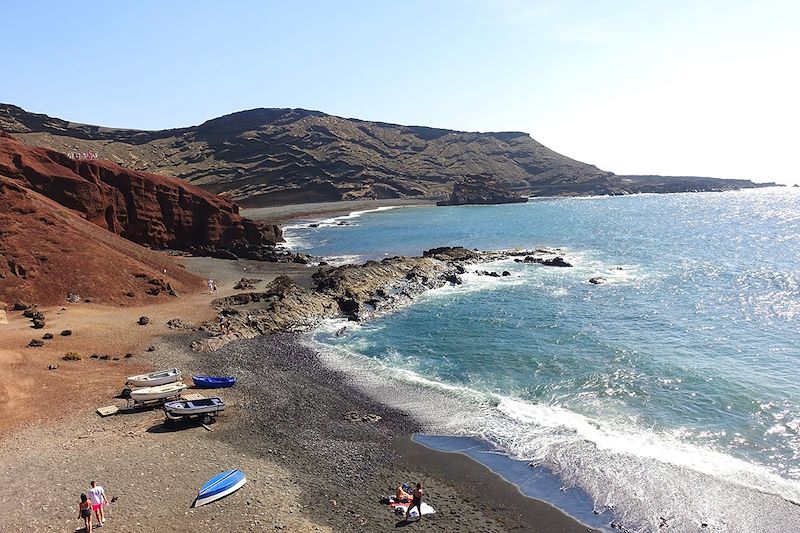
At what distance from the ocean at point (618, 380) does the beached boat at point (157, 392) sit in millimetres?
11164

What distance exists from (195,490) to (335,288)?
115 feet

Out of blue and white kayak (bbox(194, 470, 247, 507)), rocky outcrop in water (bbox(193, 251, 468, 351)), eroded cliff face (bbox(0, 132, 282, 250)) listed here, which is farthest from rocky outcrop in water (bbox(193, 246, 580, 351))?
eroded cliff face (bbox(0, 132, 282, 250))

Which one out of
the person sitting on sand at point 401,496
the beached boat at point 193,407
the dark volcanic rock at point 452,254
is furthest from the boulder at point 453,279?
the person sitting on sand at point 401,496

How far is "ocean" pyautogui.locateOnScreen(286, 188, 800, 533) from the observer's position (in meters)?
22.2

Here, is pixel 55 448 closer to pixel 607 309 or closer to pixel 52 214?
pixel 52 214

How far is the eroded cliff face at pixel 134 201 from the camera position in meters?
60.7

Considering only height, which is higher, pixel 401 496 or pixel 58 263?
pixel 58 263

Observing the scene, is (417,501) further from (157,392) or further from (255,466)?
(157,392)

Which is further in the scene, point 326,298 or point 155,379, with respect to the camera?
point 326,298

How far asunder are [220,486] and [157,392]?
1023 centimetres

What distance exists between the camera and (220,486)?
799 inches

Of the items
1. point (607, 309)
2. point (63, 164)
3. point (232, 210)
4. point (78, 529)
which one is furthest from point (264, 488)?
point (232, 210)

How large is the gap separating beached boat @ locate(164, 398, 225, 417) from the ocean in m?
9.44

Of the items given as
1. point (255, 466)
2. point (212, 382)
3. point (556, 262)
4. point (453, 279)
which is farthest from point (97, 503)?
point (556, 262)
